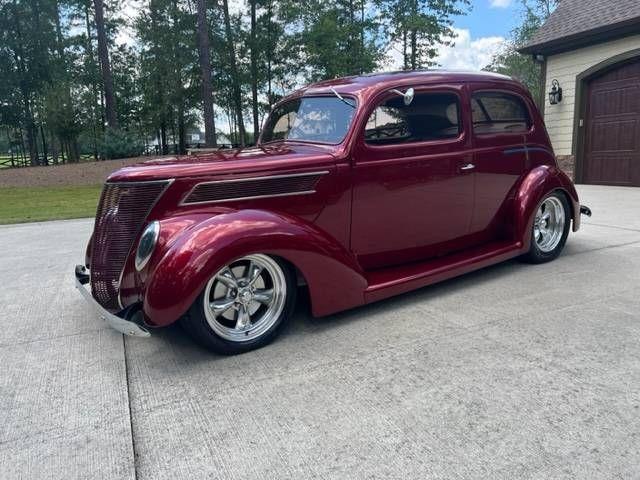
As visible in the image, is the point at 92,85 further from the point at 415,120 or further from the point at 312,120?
the point at 415,120

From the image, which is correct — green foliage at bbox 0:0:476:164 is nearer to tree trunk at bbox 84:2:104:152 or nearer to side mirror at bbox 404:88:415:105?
tree trunk at bbox 84:2:104:152

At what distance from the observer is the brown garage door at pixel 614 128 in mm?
10273

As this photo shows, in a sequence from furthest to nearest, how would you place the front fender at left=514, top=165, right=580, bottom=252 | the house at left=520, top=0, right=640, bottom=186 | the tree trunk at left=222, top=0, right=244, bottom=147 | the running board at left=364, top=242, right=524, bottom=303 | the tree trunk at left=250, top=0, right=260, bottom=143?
the tree trunk at left=250, top=0, right=260, bottom=143, the tree trunk at left=222, top=0, right=244, bottom=147, the house at left=520, top=0, right=640, bottom=186, the front fender at left=514, top=165, right=580, bottom=252, the running board at left=364, top=242, right=524, bottom=303

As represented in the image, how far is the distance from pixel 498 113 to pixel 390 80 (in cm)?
128

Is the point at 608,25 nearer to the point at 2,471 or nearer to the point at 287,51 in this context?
the point at 2,471

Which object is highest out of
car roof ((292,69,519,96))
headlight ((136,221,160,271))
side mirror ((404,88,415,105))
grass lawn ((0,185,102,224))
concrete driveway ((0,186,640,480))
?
car roof ((292,69,519,96))

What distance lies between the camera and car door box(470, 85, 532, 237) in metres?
4.16

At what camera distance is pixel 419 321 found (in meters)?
3.33

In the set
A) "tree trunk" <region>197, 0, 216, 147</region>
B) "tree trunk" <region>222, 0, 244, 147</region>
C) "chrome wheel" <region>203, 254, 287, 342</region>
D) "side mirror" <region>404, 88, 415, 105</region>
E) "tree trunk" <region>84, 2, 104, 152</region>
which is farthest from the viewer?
"tree trunk" <region>84, 2, 104, 152</region>

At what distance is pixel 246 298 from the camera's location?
296cm

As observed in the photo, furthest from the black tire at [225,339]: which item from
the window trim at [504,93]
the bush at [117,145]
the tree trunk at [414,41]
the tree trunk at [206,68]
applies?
the tree trunk at [414,41]

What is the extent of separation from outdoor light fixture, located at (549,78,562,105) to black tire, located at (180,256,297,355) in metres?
11.2

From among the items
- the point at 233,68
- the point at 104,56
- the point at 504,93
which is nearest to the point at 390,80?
the point at 504,93

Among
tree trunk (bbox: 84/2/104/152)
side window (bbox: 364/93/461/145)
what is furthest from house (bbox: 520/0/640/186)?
tree trunk (bbox: 84/2/104/152)
